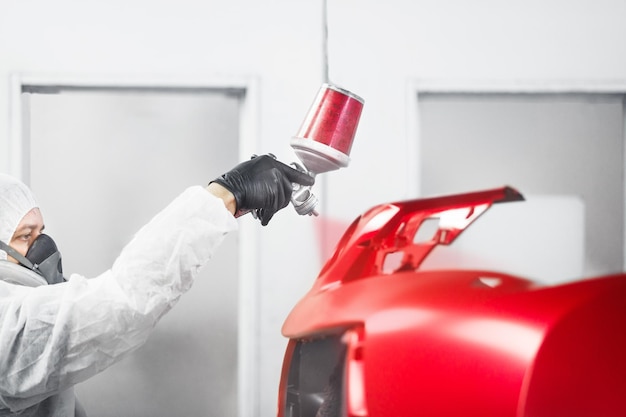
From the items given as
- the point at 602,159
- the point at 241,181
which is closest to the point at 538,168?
the point at 602,159

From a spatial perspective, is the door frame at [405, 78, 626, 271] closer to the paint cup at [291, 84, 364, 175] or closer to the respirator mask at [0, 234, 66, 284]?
the paint cup at [291, 84, 364, 175]

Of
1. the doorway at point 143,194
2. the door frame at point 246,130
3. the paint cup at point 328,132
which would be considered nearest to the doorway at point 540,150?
the door frame at point 246,130

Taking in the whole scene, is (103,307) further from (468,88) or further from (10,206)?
(468,88)

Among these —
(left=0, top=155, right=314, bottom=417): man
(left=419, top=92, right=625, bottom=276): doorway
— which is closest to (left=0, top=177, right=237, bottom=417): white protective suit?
(left=0, top=155, right=314, bottom=417): man

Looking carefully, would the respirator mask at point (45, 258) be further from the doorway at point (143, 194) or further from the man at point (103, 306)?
the doorway at point (143, 194)

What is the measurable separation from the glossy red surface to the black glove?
275 millimetres

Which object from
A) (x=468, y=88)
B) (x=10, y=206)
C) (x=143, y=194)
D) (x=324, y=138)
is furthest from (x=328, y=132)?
(x=143, y=194)

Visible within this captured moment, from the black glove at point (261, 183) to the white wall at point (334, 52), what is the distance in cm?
82

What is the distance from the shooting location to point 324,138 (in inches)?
45.1

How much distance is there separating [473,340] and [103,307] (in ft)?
1.75

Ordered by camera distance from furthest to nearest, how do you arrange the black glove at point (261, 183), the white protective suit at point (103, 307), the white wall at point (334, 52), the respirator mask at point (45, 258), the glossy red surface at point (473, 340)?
the white wall at point (334, 52) → the respirator mask at point (45, 258) → the black glove at point (261, 183) → the white protective suit at point (103, 307) → the glossy red surface at point (473, 340)

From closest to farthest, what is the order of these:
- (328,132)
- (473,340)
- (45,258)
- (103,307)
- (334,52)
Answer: (473,340) < (103,307) < (328,132) < (45,258) < (334,52)

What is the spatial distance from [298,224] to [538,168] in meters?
0.81

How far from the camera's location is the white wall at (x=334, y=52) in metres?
1.93
